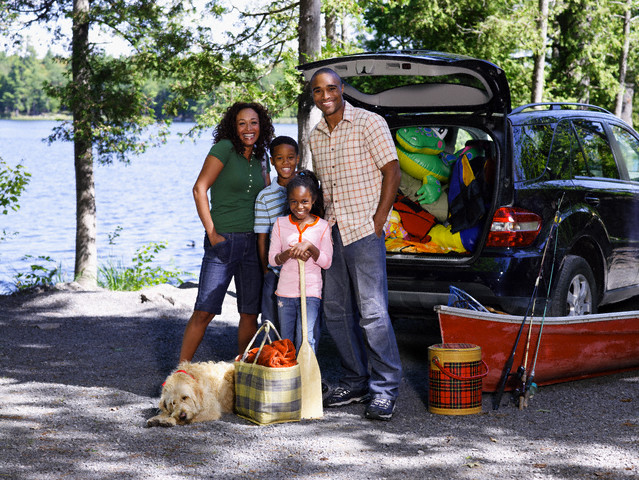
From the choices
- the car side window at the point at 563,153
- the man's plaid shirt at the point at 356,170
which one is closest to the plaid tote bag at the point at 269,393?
the man's plaid shirt at the point at 356,170

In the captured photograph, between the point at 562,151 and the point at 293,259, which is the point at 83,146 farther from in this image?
the point at 562,151

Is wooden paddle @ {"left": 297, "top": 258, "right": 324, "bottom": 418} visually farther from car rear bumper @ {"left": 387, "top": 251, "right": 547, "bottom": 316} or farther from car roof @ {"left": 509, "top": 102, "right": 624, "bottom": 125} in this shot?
car roof @ {"left": 509, "top": 102, "right": 624, "bottom": 125}

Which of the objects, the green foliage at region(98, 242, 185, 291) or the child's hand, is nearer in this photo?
the child's hand

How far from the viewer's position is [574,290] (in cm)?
612

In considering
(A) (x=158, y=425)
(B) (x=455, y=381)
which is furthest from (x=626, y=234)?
(A) (x=158, y=425)

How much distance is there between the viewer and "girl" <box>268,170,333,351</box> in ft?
16.5

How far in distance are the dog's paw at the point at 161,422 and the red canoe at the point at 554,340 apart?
5.94ft

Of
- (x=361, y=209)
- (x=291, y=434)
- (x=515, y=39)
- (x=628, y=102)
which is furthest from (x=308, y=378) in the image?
(x=628, y=102)

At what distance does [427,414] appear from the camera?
5.21 metres

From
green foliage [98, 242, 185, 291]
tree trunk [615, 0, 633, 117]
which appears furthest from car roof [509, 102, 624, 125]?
tree trunk [615, 0, 633, 117]

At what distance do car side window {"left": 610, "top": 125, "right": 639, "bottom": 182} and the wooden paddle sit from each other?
11.9ft

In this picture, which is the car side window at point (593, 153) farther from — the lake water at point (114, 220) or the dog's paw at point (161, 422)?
the lake water at point (114, 220)

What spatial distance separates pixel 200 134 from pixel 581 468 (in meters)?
8.44

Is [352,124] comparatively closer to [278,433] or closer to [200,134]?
[278,433]
